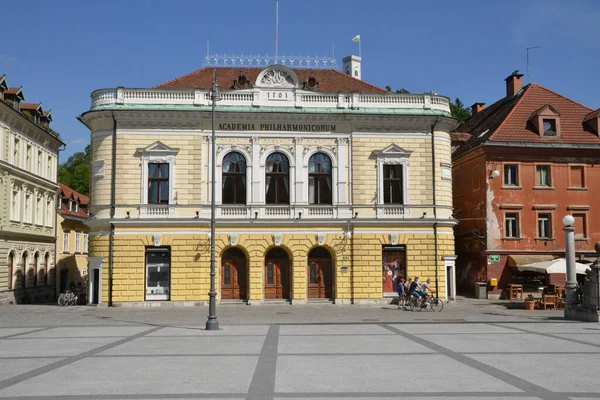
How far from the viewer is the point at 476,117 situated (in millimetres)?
53312

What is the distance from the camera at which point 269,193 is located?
1462 inches

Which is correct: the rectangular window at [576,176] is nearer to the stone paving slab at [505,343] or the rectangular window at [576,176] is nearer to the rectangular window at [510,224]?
the rectangular window at [510,224]

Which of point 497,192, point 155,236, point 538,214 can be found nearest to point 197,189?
point 155,236

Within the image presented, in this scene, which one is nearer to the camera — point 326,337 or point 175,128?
point 326,337

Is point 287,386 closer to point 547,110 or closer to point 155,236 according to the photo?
point 155,236

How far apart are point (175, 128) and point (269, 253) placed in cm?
854

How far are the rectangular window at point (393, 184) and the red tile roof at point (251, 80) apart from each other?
494 cm

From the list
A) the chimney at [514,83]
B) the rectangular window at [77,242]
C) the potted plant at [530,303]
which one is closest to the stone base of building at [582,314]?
the potted plant at [530,303]

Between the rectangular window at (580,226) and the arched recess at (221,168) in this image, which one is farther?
the rectangular window at (580,226)

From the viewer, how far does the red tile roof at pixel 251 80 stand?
39.9 meters

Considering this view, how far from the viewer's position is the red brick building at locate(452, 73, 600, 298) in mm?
41031

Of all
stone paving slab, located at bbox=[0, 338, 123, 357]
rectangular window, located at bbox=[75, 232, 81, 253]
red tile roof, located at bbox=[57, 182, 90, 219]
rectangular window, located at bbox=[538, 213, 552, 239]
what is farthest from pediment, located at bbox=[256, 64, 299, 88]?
rectangular window, located at bbox=[75, 232, 81, 253]

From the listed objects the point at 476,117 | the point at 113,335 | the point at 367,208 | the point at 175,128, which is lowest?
the point at 113,335

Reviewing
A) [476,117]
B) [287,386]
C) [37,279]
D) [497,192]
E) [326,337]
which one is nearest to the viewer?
[287,386]
